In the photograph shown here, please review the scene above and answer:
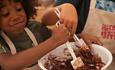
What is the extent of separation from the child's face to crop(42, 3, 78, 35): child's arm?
0.14m

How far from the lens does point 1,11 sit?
84cm

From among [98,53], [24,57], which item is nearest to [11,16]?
[24,57]

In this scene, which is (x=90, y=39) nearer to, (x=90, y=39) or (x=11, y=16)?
(x=90, y=39)

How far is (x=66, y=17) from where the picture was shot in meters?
0.94

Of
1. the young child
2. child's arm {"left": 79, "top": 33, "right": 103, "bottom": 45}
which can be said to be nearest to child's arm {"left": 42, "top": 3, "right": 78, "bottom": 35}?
the young child

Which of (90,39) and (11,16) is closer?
(11,16)

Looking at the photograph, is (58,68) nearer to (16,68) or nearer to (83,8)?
(16,68)

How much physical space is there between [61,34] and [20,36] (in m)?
0.18

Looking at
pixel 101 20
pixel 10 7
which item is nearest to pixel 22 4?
pixel 10 7

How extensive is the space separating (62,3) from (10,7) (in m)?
0.30

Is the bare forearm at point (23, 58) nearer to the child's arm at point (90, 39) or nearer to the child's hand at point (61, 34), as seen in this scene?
the child's hand at point (61, 34)

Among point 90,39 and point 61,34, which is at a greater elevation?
point 61,34

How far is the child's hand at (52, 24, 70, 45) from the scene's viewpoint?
0.86 m

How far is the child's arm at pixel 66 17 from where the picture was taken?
93 cm
